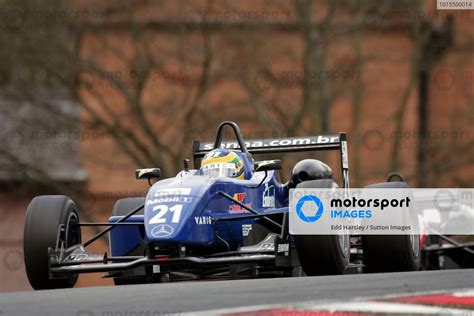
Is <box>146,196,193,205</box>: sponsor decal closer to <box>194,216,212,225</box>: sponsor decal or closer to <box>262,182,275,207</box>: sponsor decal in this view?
<box>194,216,212,225</box>: sponsor decal

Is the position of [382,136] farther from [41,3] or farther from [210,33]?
[41,3]

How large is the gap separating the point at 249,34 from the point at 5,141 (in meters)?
4.64

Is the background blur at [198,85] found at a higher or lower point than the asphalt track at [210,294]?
higher

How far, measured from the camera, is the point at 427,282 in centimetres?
836

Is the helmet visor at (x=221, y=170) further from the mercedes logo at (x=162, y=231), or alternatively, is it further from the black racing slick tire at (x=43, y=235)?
the black racing slick tire at (x=43, y=235)

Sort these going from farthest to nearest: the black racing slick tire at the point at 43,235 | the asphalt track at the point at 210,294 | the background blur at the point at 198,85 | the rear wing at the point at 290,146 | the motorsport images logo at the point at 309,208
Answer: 1. the background blur at the point at 198,85
2. the rear wing at the point at 290,146
3. the black racing slick tire at the point at 43,235
4. the motorsport images logo at the point at 309,208
5. the asphalt track at the point at 210,294

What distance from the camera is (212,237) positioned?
32.4 ft

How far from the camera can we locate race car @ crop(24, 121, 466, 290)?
9.55m

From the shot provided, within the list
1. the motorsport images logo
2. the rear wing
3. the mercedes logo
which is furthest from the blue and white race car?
the rear wing

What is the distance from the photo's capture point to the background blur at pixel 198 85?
20109 millimetres

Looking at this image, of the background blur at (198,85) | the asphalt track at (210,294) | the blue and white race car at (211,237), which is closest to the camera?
the asphalt track at (210,294)

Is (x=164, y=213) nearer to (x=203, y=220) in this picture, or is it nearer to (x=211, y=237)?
(x=203, y=220)

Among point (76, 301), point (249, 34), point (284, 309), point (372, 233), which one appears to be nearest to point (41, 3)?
point (249, 34)

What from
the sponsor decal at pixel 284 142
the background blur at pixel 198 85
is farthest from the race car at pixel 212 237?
the background blur at pixel 198 85
